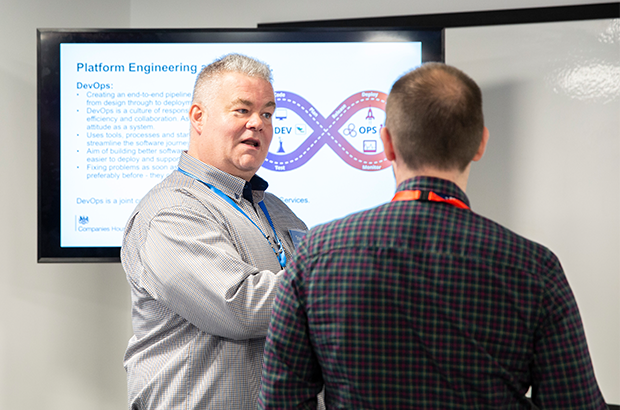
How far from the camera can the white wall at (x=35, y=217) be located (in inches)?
A: 99.1

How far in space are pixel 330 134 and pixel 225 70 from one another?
915mm

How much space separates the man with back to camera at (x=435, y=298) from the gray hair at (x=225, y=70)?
2.55 feet

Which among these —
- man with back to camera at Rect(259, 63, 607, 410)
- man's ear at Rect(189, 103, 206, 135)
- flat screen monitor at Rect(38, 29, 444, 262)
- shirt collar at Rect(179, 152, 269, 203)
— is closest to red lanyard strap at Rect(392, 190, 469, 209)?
man with back to camera at Rect(259, 63, 607, 410)

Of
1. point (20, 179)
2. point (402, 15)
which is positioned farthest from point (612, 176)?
point (20, 179)

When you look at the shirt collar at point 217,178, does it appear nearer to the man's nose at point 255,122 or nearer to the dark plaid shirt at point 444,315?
the man's nose at point 255,122

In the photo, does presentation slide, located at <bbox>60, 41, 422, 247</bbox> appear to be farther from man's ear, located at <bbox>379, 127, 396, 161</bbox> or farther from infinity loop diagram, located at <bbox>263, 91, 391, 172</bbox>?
man's ear, located at <bbox>379, 127, 396, 161</bbox>

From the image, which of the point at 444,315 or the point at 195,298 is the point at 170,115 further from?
the point at 444,315

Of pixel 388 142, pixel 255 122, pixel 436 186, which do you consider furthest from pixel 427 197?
pixel 255 122

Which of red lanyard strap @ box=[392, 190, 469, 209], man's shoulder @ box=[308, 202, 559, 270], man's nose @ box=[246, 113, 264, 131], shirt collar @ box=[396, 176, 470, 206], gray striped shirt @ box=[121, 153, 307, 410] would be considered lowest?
gray striped shirt @ box=[121, 153, 307, 410]

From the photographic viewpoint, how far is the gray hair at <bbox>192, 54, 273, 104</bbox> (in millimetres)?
1630

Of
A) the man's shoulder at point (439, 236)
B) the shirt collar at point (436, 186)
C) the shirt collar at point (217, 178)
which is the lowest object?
the man's shoulder at point (439, 236)

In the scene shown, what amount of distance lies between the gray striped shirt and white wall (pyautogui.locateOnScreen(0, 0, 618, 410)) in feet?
4.58

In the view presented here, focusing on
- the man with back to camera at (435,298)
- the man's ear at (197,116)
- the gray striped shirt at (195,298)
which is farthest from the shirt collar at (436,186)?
the man's ear at (197,116)

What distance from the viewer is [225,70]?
1.63 meters
